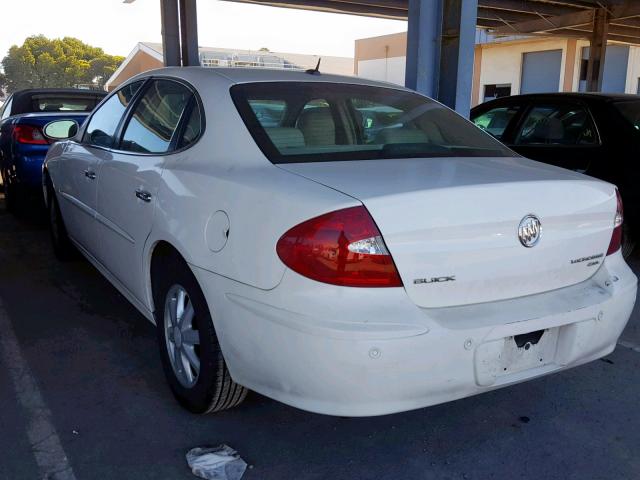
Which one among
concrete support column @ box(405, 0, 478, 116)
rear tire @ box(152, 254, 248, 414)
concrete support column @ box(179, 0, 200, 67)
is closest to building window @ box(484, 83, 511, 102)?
concrete support column @ box(179, 0, 200, 67)

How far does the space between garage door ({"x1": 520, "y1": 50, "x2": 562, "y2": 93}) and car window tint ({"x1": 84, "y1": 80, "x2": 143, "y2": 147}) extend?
21.5 metres

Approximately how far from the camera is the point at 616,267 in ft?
8.84

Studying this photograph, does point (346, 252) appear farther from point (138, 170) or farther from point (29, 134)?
point (29, 134)

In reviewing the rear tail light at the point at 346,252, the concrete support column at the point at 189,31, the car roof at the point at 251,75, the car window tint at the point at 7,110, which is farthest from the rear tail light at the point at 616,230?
the concrete support column at the point at 189,31

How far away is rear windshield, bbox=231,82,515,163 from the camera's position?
8.96 ft

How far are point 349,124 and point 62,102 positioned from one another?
20.5 ft

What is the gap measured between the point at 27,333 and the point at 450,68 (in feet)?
13.9

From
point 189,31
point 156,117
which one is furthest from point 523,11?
point 156,117

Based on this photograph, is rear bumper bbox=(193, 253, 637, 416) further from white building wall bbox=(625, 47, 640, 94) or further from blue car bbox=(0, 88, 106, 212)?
white building wall bbox=(625, 47, 640, 94)

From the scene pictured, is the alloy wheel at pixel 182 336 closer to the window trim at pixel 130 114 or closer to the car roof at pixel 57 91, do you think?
the window trim at pixel 130 114

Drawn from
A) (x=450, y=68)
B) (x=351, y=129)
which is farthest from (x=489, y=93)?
(x=351, y=129)

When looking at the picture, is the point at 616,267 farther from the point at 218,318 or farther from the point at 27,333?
the point at 27,333

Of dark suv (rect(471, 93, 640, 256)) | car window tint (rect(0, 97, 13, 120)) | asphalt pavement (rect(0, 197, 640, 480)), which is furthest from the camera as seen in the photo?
car window tint (rect(0, 97, 13, 120))

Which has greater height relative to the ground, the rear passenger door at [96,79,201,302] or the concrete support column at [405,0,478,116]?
the concrete support column at [405,0,478,116]
